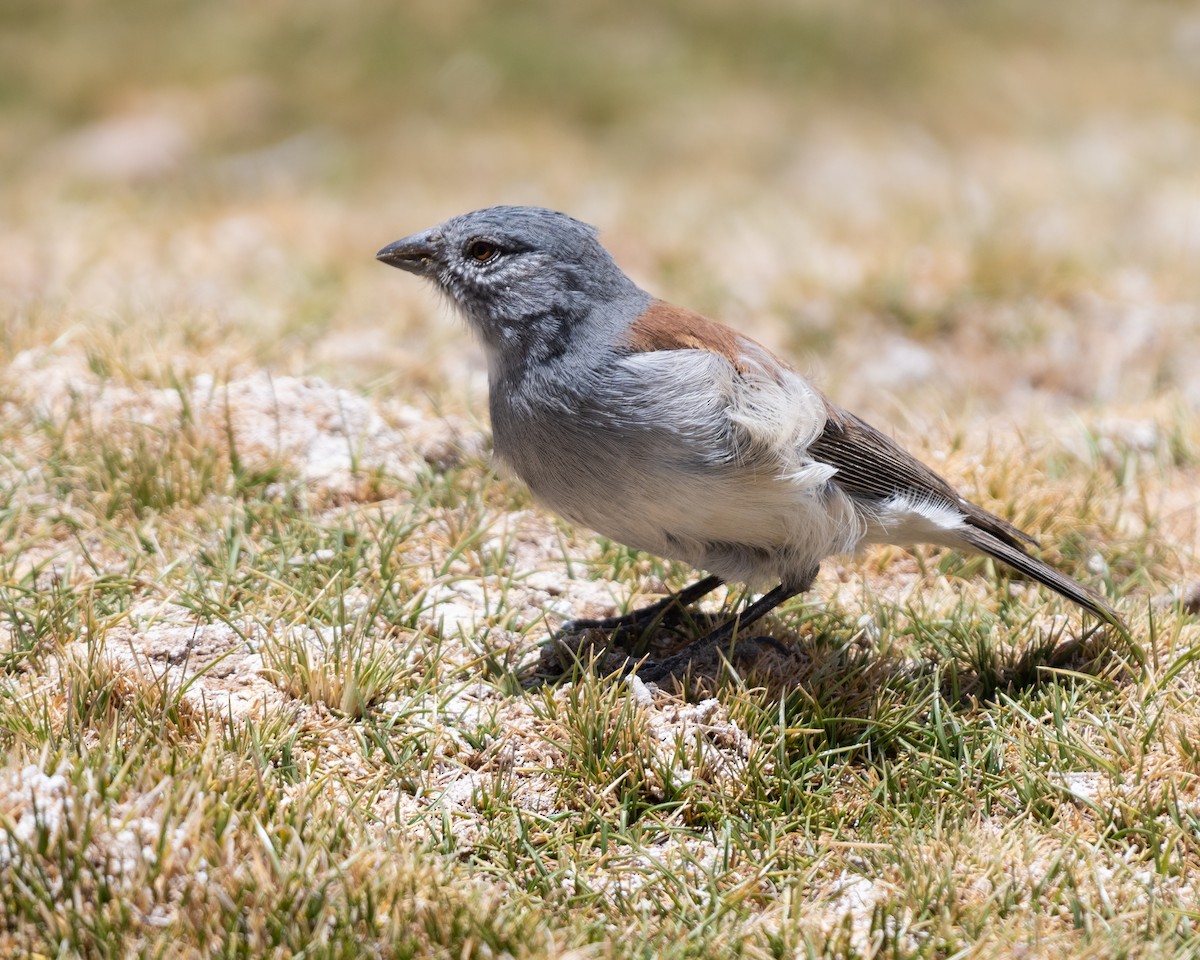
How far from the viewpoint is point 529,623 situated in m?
3.94

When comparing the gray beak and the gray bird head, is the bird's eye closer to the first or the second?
the gray bird head

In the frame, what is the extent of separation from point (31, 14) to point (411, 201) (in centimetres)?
785

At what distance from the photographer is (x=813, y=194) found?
411 inches

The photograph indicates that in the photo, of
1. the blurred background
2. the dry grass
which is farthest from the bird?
the blurred background

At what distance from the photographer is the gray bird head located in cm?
382

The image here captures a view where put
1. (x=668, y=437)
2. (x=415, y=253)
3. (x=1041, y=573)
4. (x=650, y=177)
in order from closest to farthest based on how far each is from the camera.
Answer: (x=668, y=437), (x=1041, y=573), (x=415, y=253), (x=650, y=177)

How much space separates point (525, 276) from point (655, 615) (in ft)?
3.85

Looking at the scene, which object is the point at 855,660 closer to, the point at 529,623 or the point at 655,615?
the point at 655,615

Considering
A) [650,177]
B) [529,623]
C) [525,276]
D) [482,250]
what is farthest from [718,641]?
[650,177]

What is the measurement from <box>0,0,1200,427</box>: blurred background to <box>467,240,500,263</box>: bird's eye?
1.53m

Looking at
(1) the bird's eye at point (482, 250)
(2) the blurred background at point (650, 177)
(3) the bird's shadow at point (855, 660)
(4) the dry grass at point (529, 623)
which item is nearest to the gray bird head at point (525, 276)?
(1) the bird's eye at point (482, 250)

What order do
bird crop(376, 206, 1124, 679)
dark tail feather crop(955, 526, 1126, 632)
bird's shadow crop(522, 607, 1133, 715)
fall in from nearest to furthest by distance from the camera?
1. bird crop(376, 206, 1124, 679)
2. bird's shadow crop(522, 607, 1133, 715)
3. dark tail feather crop(955, 526, 1126, 632)

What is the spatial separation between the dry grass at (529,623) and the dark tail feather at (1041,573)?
0.41 ft

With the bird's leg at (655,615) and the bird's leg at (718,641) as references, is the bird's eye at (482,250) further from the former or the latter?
the bird's leg at (718,641)
